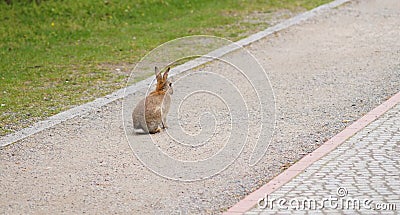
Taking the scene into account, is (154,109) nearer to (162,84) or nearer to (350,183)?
(162,84)

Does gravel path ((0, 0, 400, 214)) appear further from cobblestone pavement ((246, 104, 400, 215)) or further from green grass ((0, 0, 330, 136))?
green grass ((0, 0, 330, 136))

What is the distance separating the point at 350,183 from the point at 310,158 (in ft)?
2.65

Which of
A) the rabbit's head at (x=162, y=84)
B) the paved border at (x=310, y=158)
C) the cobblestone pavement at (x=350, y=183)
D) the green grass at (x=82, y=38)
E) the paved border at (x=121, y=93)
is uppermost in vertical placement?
the rabbit's head at (x=162, y=84)

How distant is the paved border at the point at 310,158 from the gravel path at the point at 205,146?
15cm

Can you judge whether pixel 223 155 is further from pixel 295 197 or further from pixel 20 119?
pixel 20 119

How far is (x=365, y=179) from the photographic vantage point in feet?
22.7

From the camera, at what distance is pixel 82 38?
1495 cm

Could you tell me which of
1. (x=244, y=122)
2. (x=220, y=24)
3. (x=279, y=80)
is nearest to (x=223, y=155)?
(x=244, y=122)

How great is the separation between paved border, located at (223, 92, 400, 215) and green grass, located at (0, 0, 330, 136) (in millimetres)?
3432

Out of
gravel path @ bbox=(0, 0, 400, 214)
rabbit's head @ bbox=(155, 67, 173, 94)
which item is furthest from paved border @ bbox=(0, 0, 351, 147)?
rabbit's head @ bbox=(155, 67, 173, 94)

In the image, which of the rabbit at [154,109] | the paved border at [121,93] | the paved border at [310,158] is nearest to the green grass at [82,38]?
the paved border at [121,93]

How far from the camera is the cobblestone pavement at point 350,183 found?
245 inches

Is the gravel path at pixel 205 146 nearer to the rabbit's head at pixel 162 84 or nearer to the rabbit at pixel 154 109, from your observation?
the rabbit at pixel 154 109

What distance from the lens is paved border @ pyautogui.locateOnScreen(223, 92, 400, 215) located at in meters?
6.38
